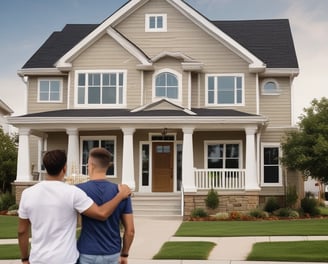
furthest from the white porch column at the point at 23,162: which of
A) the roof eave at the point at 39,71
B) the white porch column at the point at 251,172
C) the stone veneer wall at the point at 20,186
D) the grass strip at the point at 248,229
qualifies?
the white porch column at the point at 251,172

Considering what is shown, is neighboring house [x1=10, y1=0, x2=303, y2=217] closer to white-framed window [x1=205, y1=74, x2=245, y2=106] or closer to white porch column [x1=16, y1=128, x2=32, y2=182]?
white-framed window [x1=205, y1=74, x2=245, y2=106]

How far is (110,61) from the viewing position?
25.0 meters

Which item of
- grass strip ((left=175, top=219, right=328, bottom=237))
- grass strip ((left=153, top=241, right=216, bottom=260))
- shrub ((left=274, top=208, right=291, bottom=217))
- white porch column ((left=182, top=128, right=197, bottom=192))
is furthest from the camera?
white porch column ((left=182, top=128, right=197, bottom=192))

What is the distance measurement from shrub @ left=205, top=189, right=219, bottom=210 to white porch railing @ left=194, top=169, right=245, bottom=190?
29.2 inches

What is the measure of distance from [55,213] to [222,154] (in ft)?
67.0

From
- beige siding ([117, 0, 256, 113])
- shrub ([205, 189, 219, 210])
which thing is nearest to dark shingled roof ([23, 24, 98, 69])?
beige siding ([117, 0, 256, 113])

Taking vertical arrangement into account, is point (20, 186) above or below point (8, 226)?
above

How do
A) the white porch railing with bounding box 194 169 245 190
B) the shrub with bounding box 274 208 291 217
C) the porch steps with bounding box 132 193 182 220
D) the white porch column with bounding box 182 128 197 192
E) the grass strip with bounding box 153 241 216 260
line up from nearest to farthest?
the grass strip with bounding box 153 241 216 260, the porch steps with bounding box 132 193 182 220, the shrub with bounding box 274 208 291 217, the white porch column with bounding box 182 128 197 192, the white porch railing with bounding box 194 169 245 190

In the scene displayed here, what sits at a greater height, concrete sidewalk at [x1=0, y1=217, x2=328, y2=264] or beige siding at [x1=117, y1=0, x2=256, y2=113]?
beige siding at [x1=117, y1=0, x2=256, y2=113]

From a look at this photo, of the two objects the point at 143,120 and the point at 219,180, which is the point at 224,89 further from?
the point at 143,120

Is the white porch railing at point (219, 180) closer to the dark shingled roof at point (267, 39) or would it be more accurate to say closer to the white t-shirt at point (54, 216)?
the dark shingled roof at point (267, 39)

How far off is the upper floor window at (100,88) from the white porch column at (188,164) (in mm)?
4458

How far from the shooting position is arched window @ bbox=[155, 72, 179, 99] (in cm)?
2481

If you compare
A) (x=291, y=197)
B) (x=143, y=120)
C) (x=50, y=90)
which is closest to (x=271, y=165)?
(x=291, y=197)
